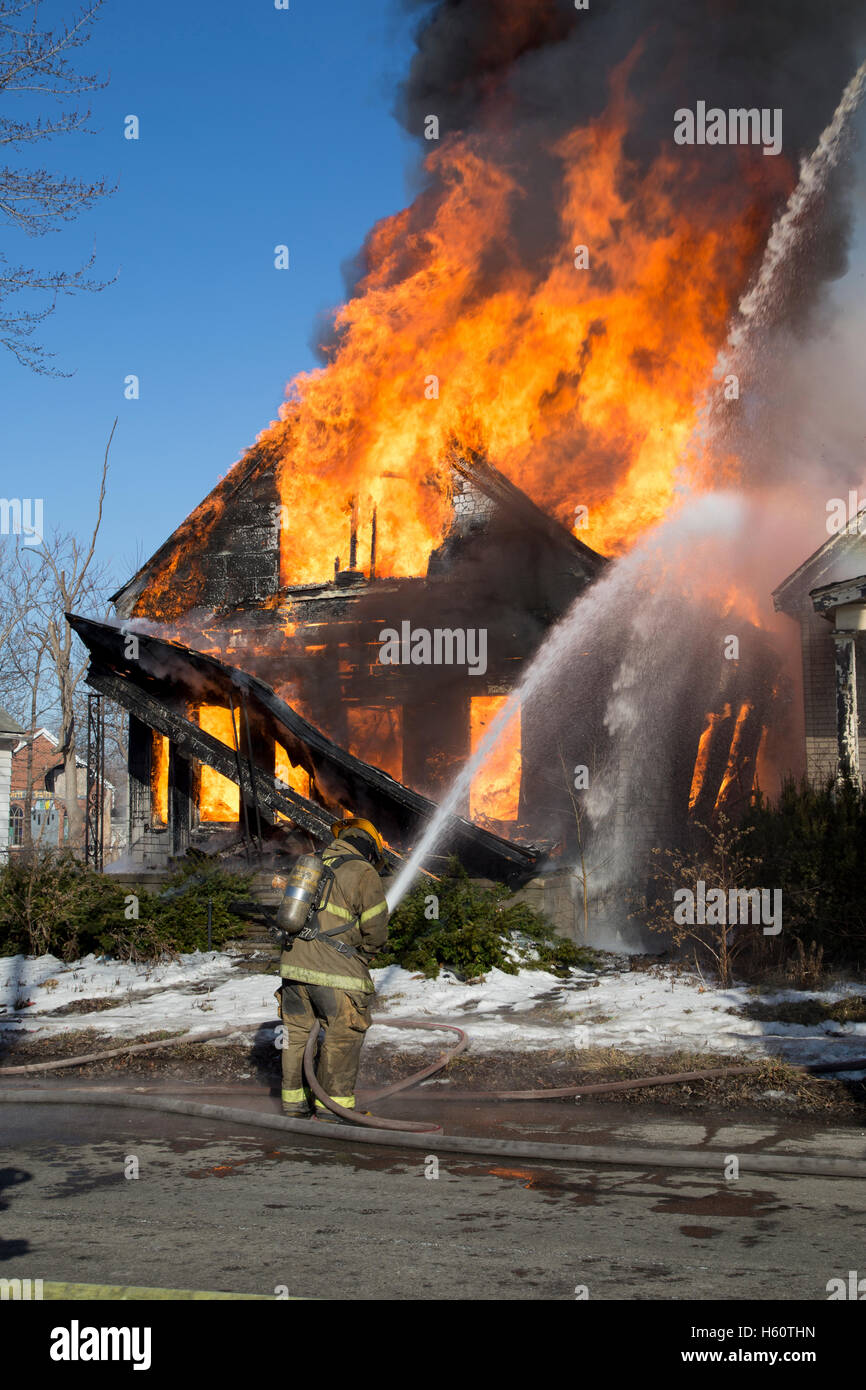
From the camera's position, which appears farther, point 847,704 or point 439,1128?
point 847,704

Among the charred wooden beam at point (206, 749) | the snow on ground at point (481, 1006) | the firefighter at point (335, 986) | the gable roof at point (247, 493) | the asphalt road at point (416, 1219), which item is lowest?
the snow on ground at point (481, 1006)

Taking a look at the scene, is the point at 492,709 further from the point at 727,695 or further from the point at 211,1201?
the point at 211,1201

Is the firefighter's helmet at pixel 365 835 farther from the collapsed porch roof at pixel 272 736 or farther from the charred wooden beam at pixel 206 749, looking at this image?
the charred wooden beam at pixel 206 749

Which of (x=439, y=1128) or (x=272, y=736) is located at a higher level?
(x=272, y=736)

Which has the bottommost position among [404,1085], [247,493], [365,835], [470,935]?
[404,1085]

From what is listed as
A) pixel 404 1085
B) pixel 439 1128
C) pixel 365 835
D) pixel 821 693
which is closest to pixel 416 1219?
pixel 439 1128

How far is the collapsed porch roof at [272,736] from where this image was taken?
1295cm

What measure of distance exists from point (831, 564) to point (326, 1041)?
11.1 meters

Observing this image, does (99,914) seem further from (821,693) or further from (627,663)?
(821,693)

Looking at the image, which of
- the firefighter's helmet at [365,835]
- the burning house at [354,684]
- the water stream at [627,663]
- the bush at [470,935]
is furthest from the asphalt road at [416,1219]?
the water stream at [627,663]

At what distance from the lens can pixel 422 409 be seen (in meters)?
17.8

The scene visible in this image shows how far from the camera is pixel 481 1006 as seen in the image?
1012cm

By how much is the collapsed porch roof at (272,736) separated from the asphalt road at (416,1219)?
21.5 feet

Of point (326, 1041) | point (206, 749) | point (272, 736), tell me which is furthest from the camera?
point (272, 736)
